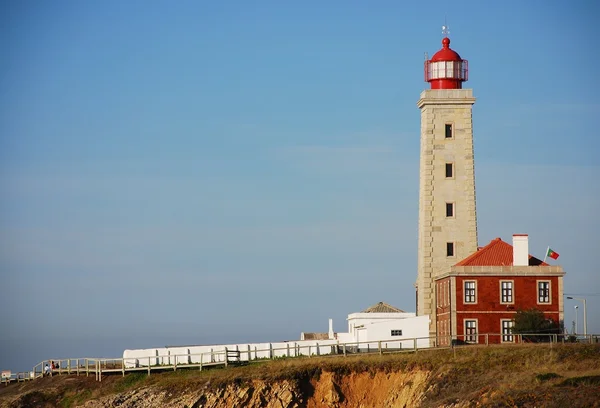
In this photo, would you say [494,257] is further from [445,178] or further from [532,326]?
[445,178]

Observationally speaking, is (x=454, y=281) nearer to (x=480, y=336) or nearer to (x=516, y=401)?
(x=480, y=336)

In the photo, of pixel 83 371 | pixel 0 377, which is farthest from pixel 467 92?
pixel 0 377

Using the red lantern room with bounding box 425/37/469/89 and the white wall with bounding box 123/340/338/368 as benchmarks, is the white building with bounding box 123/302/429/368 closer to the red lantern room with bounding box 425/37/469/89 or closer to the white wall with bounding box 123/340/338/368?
the white wall with bounding box 123/340/338/368

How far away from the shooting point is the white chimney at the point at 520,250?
6119cm

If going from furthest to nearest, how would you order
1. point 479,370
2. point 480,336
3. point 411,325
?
point 411,325, point 480,336, point 479,370

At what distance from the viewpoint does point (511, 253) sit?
205 feet

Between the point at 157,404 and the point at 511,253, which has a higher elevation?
the point at 511,253

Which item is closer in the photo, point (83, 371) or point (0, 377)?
point (83, 371)

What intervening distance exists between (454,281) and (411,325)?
5771mm

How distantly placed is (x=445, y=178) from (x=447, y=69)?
6.43 meters

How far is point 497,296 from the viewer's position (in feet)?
199

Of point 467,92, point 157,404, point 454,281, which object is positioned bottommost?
point 157,404

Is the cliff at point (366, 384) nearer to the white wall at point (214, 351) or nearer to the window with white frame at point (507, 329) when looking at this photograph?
the white wall at point (214, 351)

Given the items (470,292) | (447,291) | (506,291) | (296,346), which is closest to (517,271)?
(506,291)
